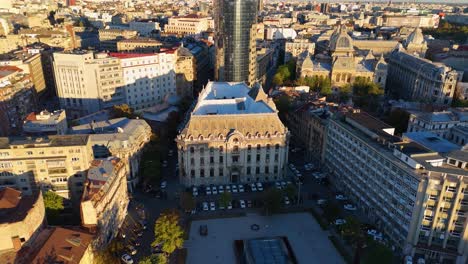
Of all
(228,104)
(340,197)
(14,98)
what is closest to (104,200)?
(228,104)

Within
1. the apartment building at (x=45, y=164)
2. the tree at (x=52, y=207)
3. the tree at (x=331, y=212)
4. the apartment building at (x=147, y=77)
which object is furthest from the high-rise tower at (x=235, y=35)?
the tree at (x=52, y=207)

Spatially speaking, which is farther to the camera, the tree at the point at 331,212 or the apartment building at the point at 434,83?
the apartment building at the point at 434,83

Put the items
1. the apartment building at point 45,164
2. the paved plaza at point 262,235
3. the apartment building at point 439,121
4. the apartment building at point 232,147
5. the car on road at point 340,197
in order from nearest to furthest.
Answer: the paved plaza at point 262,235, the apartment building at point 45,164, the car on road at point 340,197, the apartment building at point 232,147, the apartment building at point 439,121

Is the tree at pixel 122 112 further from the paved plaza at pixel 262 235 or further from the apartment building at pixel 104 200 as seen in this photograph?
the paved plaza at pixel 262 235

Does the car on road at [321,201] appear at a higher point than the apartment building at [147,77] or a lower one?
lower

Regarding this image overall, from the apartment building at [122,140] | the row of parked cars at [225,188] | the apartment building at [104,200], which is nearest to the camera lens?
the apartment building at [104,200]

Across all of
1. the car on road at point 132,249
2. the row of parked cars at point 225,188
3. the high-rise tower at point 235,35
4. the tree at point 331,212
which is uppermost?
the high-rise tower at point 235,35
